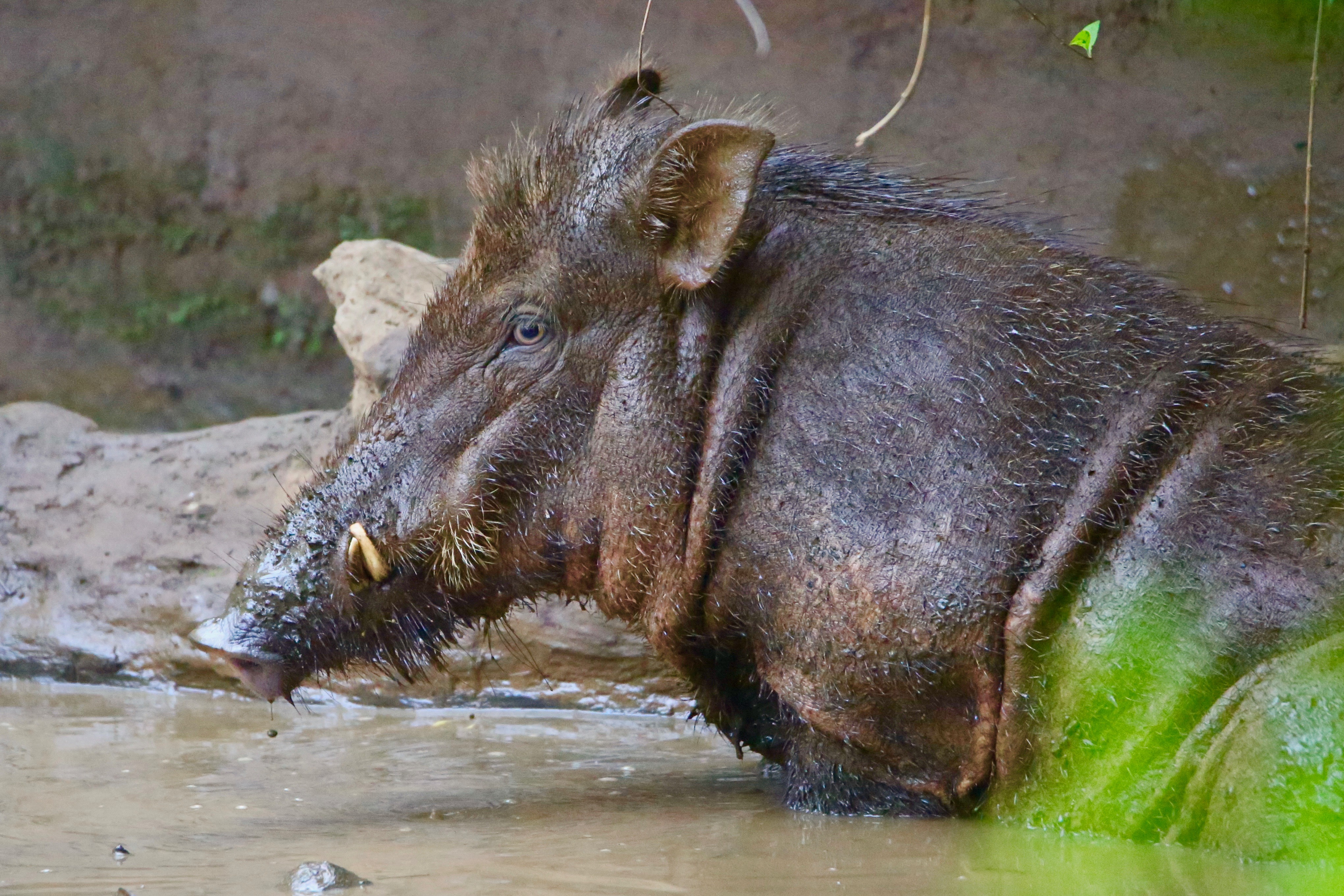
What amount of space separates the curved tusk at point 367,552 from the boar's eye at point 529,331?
69cm

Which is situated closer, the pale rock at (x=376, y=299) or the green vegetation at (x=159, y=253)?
the pale rock at (x=376, y=299)

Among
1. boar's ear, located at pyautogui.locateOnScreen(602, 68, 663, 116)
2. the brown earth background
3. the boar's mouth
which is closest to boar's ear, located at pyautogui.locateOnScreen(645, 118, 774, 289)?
boar's ear, located at pyautogui.locateOnScreen(602, 68, 663, 116)

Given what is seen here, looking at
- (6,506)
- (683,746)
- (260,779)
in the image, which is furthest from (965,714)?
(6,506)

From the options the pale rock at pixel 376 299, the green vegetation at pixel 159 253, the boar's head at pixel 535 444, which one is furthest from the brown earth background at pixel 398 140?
the boar's head at pixel 535 444

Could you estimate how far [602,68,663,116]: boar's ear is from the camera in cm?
462

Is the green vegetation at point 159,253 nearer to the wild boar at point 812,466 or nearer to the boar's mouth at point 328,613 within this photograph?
the wild boar at point 812,466

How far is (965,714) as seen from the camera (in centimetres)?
392

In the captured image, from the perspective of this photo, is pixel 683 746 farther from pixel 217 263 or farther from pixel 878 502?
pixel 217 263

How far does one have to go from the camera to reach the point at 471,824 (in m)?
4.02

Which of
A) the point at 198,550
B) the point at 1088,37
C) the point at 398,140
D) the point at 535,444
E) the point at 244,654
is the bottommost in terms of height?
the point at 198,550

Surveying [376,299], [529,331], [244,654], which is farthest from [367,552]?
[376,299]

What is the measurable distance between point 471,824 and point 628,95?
220 centimetres

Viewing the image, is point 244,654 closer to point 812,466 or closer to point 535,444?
point 535,444

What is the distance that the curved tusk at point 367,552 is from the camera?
13.9ft
